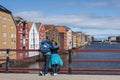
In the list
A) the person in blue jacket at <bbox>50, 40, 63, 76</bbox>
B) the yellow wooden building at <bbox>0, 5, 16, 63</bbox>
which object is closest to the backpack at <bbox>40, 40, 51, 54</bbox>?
the person in blue jacket at <bbox>50, 40, 63, 76</bbox>

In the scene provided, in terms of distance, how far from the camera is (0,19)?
86.5 meters

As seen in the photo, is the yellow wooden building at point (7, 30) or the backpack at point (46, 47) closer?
the backpack at point (46, 47)

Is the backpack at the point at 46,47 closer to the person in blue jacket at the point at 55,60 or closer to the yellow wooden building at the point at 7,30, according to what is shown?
the person in blue jacket at the point at 55,60

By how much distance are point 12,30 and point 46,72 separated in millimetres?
78193

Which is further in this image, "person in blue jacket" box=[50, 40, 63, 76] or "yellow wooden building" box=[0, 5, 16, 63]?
"yellow wooden building" box=[0, 5, 16, 63]

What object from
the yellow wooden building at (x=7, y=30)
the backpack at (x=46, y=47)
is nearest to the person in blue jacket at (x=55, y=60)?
the backpack at (x=46, y=47)

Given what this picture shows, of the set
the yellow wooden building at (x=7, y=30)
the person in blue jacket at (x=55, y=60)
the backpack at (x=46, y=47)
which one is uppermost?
the yellow wooden building at (x=7, y=30)

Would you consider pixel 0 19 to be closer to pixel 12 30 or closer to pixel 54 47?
pixel 12 30

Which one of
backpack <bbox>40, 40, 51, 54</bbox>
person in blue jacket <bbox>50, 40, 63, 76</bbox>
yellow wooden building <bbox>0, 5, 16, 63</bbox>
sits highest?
yellow wooden building <bbox>0, 5, 16, 63</bbox>

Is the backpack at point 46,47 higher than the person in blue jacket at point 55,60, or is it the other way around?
the backpack at point 46,47

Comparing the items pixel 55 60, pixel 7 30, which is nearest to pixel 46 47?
pixel 55 60

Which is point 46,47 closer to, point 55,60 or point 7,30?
point 55,60

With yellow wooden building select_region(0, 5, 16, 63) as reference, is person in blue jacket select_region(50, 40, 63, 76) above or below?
below

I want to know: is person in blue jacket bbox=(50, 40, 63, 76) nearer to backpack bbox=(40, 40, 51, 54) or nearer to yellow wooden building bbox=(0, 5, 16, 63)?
backpack bbox=(40, 40, 51, 54)
